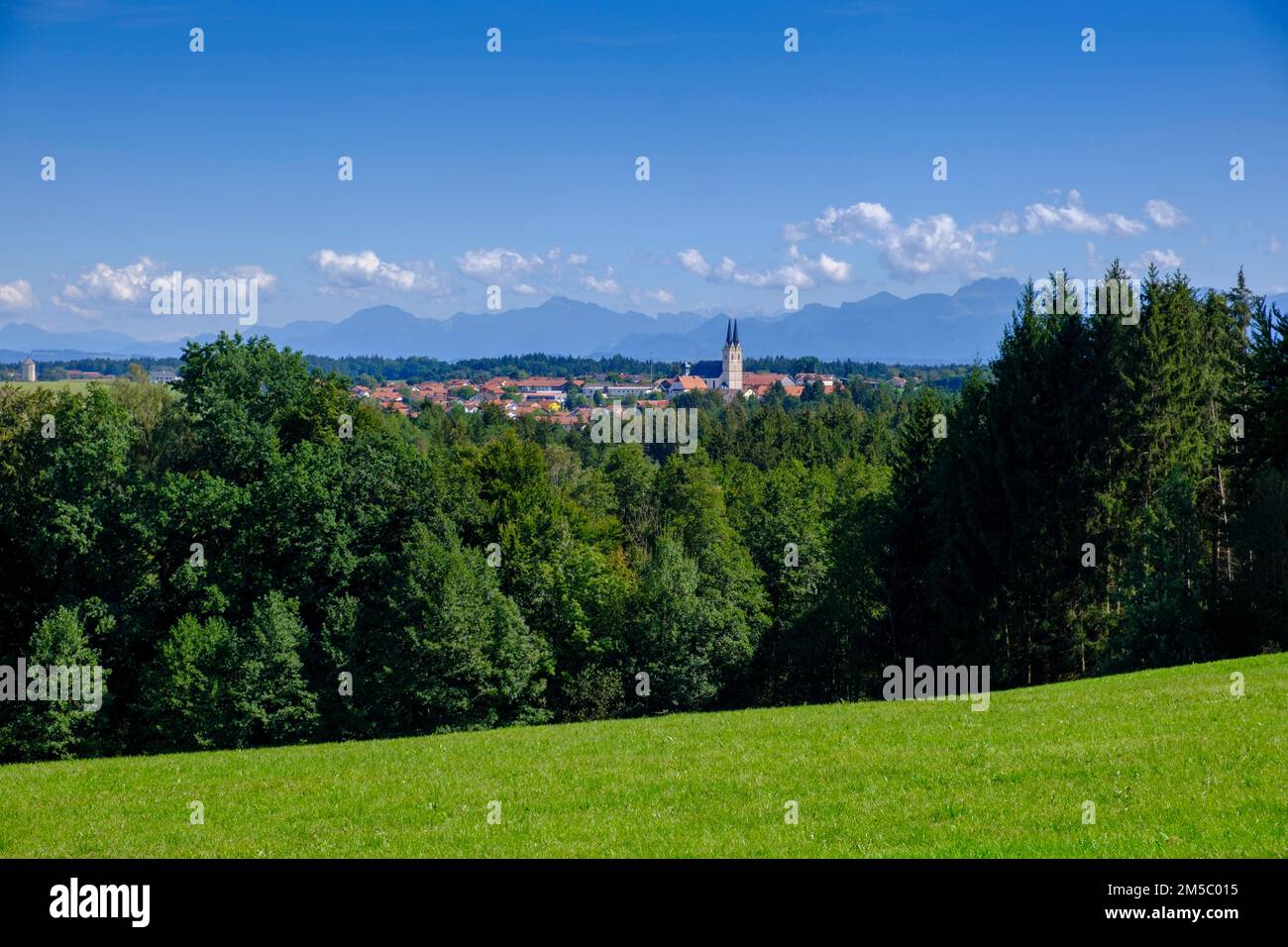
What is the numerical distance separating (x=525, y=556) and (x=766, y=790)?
121 feet

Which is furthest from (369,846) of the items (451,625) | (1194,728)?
(451,625)

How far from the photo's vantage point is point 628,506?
84.1m

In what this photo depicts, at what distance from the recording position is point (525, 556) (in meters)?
52.2

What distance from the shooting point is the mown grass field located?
13.0 meters

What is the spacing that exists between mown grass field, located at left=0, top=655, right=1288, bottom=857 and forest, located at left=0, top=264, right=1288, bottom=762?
1742 centimetres

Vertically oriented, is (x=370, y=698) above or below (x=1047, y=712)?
below
